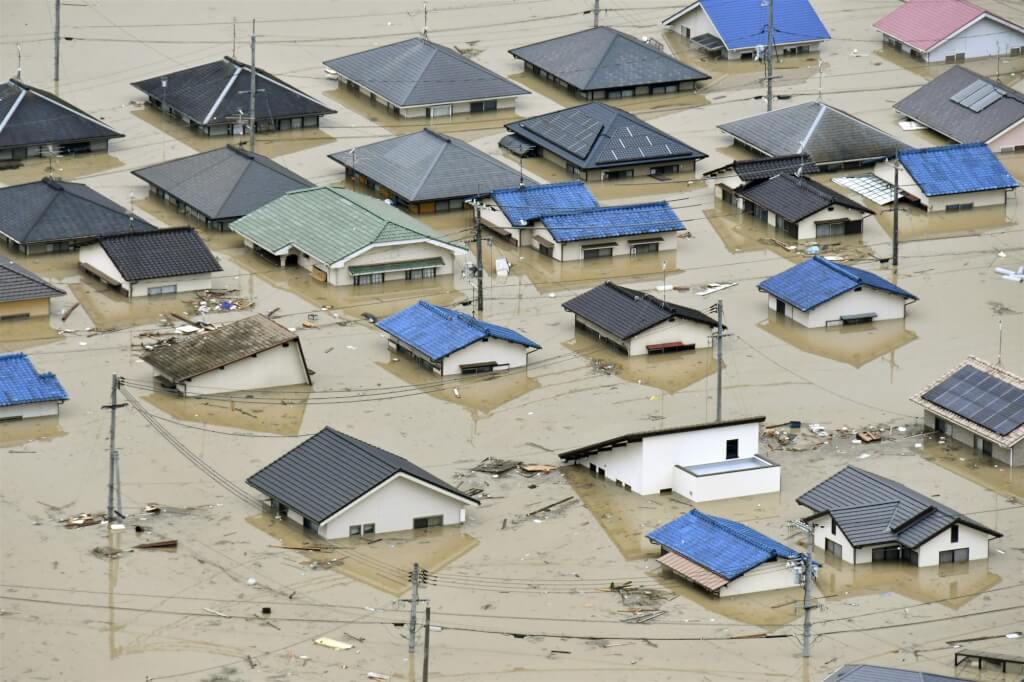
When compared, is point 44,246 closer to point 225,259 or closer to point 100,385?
point 225,259

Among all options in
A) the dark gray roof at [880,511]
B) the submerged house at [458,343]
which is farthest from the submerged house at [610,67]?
the dark gray roof at [880,511]

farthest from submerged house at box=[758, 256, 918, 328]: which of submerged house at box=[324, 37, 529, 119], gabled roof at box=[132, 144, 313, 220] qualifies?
submerged house at box=[324, 37, 529, 119]

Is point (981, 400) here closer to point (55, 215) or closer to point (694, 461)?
point (694, 461)

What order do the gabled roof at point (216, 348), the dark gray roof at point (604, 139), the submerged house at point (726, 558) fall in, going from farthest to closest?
the dark gray roof at point (604, 139)
the gabled roof at point (216, 348)
the submerged house at point (726, 558)

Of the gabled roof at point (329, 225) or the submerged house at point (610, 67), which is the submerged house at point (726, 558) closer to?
the gabled roof at point (329, 225)

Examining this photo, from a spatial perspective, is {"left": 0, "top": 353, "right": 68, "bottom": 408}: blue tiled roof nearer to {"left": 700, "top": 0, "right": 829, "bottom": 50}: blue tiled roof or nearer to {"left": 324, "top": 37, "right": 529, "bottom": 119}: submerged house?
{"left": 324, "top": 37, "right": 529, "bottom": 119}: submerged house

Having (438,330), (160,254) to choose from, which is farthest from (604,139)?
(438,330)

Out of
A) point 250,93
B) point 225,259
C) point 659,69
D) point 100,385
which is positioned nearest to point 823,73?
point 659,69

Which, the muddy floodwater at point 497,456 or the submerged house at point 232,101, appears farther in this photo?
the submerged house at point 232,101
